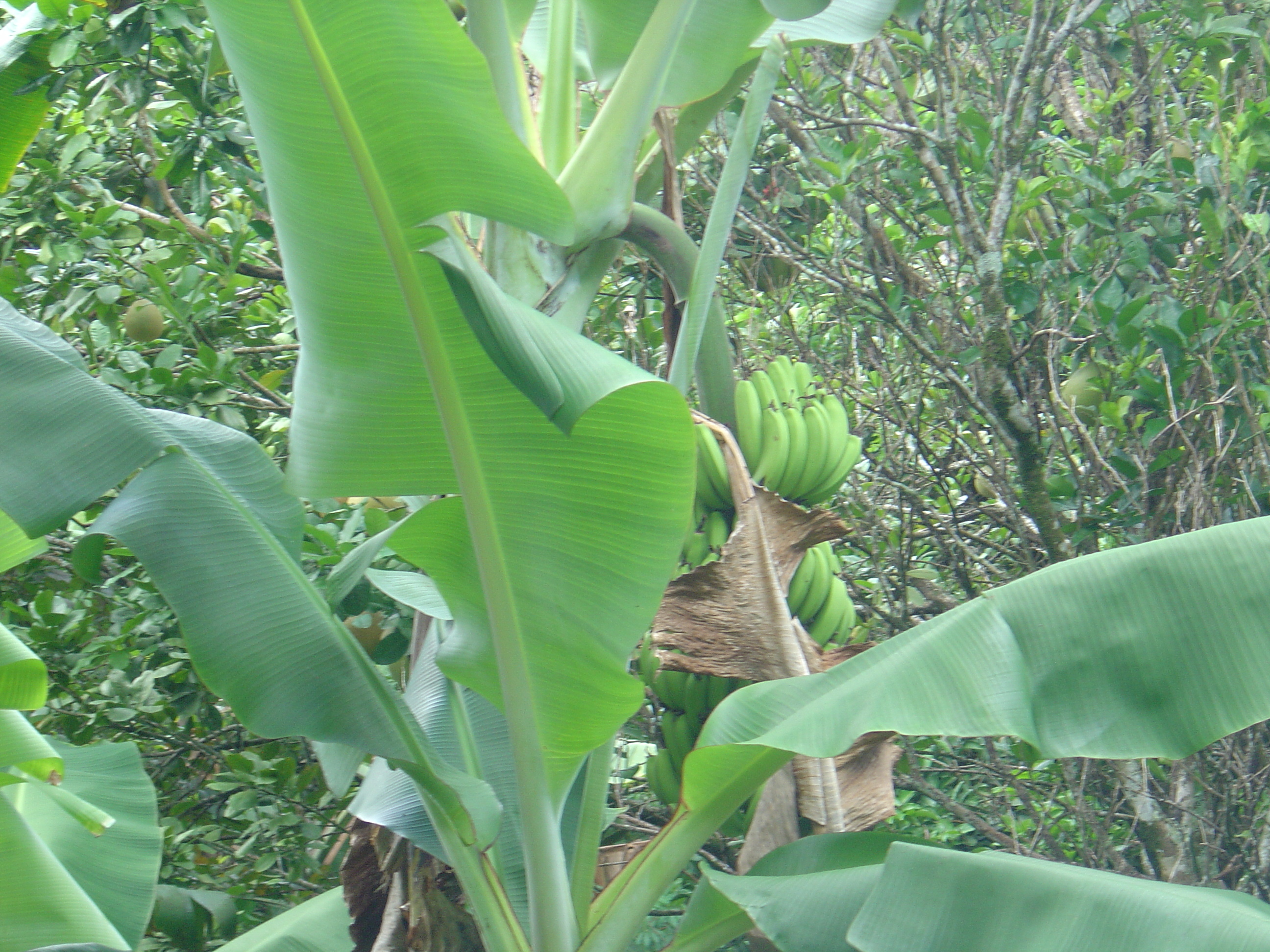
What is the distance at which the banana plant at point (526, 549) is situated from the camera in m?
1.18

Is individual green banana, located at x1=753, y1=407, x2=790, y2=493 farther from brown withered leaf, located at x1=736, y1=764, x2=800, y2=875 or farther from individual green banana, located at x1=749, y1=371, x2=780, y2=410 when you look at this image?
brown withered leaf, located at x1=736, y1=764, x2=800, y2=875

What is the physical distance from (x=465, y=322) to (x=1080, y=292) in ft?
6.81

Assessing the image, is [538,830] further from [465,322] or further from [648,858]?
[465,322]

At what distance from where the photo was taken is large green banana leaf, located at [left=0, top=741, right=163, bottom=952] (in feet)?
5.06

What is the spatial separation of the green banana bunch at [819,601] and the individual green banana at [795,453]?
139 mm

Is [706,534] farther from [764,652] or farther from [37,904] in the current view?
[37,904]

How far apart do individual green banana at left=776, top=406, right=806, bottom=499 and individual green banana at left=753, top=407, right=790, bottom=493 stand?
0.01 metres

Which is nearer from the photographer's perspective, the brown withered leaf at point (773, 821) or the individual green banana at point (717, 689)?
the brown withered leaf at point (773, 821)

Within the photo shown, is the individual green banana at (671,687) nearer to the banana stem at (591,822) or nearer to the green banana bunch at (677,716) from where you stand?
the green banana bunch at (677,716)

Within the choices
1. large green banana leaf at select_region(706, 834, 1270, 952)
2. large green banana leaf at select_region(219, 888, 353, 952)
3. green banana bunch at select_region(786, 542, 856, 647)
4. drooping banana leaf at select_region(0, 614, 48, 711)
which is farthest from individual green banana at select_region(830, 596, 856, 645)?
drooping banana leaf at select_region(0, 614, 48, 711)

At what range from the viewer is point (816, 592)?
6.54 feet

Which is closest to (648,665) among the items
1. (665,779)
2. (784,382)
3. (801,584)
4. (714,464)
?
(665,779)

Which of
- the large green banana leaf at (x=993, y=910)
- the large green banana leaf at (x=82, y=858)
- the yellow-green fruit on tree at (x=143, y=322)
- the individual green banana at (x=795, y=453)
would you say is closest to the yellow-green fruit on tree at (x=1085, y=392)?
the individual green banana at (x=795, y=453)

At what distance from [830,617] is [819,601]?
0.13 feet
